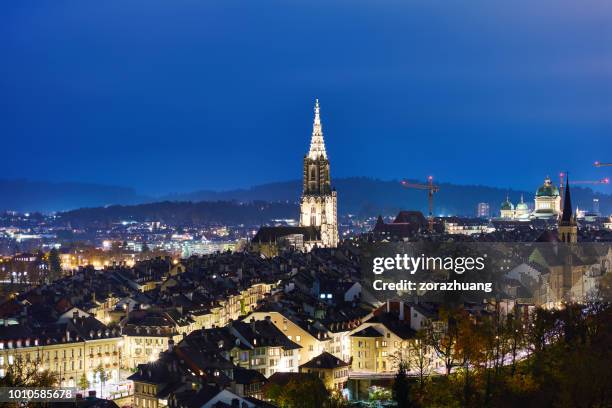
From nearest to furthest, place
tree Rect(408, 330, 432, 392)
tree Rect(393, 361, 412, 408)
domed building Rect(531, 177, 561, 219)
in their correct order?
tree Rect(393, 361, 412, 408) → tree Rect(408, 330, 432, 392) → domed building Rect(531, 177, 561, 219)

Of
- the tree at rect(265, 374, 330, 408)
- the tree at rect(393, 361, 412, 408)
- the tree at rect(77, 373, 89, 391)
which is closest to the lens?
the tree at rect(265, 374, 330, 408)

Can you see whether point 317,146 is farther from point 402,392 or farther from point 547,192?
point 402,392

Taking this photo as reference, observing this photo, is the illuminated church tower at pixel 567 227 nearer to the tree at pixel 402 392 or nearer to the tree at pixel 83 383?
the tree at pixel 83 383

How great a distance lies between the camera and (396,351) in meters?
49.4

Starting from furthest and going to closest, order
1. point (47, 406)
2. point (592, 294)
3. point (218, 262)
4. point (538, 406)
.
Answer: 1. point (218, 262)
2. point (592, 294)
3. point (538, 406)
4. point (47, 406)

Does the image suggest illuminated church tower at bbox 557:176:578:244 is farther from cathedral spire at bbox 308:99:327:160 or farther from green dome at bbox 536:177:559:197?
green dome at bbox 536:177:559:197

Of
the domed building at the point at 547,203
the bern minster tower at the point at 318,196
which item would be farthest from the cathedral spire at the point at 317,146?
the domed building at the point at 547,203

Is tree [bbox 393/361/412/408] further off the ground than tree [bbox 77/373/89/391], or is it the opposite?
tree [bbox 77/373/89/391]

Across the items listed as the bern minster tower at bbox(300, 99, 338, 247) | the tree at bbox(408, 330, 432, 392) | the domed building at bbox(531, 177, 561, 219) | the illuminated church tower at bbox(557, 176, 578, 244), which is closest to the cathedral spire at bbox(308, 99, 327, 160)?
the bern minster tower at bbox(300, 99, 338, 247)

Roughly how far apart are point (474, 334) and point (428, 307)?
11387mm

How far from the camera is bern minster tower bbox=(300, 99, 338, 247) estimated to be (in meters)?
135

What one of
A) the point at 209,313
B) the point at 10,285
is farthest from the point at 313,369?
the point at 10,285

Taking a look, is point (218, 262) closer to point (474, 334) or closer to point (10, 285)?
point (10, 285)

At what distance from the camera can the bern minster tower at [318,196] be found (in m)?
135
